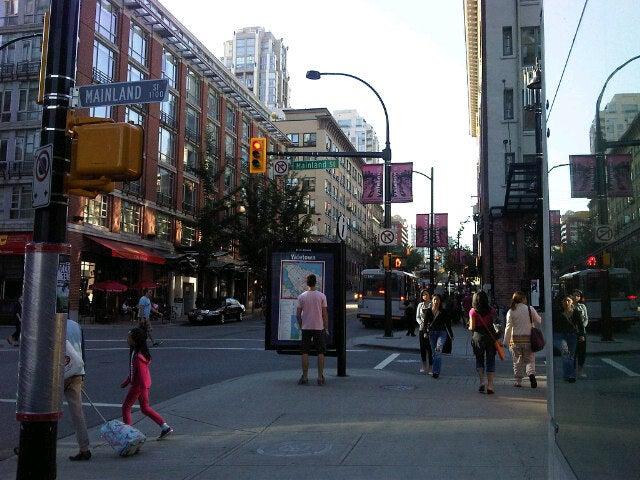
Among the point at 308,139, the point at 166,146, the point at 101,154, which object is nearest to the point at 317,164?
the point at 101,154

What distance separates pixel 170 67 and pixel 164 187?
919cm

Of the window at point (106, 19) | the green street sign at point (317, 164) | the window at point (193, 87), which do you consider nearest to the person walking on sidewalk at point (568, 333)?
the green street sign at point (317, 164)

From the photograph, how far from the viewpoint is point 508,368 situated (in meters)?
14.3

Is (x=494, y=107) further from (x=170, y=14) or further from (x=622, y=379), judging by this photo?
(x=622, y=379)

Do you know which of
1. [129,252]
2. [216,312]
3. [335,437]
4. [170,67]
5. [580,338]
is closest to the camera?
[580,338]

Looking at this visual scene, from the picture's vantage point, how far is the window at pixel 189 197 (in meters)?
48.3

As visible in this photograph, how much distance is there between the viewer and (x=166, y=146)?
1774 inches

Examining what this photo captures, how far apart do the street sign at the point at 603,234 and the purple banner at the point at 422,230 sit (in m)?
30.6

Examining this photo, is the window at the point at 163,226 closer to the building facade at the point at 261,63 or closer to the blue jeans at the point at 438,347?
the blue jeans at the point at 438,347

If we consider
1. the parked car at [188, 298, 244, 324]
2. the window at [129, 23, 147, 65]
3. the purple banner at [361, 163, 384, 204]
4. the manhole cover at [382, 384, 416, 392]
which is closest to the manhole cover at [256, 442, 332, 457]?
the manhole cover at [382, 384, 416, 392]

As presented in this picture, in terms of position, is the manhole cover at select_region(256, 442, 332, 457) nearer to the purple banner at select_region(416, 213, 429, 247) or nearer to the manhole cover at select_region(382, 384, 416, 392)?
the manhole cover at select_region(382, 384, 416, 392)

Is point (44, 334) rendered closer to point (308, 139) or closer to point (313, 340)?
point (313, 340)

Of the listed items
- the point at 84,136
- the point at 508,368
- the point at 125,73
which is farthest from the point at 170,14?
the point at 84,136

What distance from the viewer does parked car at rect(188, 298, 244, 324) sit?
35188 millimetres
